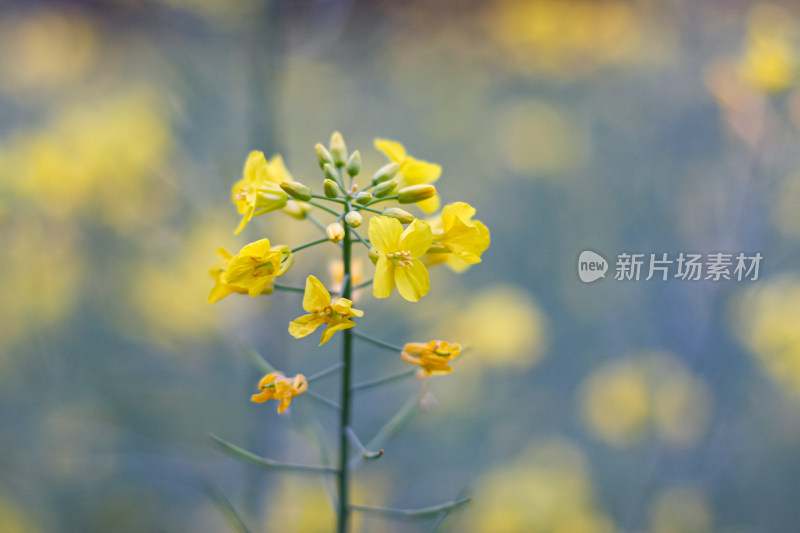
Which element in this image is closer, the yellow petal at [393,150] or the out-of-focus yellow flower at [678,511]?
the yellow petal at [393,150]

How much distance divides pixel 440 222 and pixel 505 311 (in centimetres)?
170

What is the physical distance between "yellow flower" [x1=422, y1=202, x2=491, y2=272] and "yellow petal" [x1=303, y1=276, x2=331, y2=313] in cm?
23

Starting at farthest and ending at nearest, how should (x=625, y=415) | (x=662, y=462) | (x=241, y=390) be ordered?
(x=241, y=390), (x=625, y=415), (x=662, y=462)

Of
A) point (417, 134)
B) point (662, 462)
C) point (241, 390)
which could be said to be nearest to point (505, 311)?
point (662, 462)

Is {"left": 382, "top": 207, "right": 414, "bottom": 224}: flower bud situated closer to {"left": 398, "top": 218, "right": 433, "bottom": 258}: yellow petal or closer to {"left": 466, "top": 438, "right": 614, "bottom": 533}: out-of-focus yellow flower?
{"left": 398, "top": 218, "right": 433, "bottom": 258}: yellow petal

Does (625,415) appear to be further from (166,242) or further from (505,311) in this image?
(166,242)

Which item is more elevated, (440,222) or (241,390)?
(440,222)

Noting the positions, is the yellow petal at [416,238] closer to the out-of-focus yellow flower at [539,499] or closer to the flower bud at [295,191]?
the flower bud at [295,191]

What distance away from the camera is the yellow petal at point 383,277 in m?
0.93

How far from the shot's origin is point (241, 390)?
3.11 meters

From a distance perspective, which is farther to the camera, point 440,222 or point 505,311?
point 505,311

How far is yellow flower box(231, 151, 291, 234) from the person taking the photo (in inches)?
39.2
